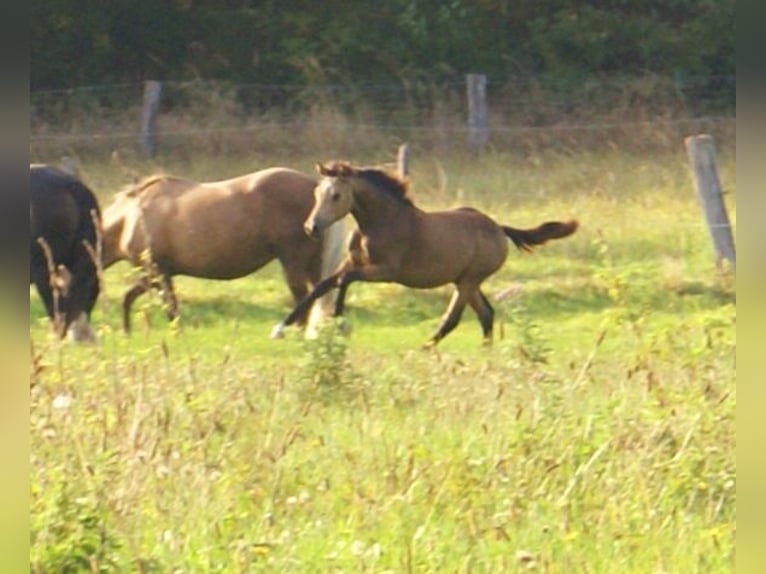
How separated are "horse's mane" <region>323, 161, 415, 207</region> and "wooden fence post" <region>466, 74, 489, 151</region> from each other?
33.3 ft

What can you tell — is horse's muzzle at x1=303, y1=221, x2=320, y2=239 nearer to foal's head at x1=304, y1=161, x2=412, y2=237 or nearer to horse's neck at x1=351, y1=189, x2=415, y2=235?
foal's head at x1=304, y1=161, x2=412, y2=237

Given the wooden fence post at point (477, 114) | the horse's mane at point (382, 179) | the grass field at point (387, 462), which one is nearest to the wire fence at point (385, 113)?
the wooden fence post at point (477, 114)

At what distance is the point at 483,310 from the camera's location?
1182 centimetres

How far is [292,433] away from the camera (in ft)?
16.5

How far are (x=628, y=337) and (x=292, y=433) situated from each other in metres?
4.16

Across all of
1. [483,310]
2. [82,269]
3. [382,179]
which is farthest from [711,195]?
[82,269]

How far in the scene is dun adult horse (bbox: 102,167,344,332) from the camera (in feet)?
40.8

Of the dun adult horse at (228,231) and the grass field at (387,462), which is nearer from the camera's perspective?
the grass field at (387,462)

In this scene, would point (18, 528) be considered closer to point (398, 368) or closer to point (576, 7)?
point (398, 368)

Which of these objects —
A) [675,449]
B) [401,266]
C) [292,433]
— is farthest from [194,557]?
[401,266]

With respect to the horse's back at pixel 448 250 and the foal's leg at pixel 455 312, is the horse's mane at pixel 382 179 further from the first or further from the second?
the foal's leg at pixel 455 312

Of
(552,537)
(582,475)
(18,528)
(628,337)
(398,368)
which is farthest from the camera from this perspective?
(628,337)

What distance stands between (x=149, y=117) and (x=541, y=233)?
11.1m

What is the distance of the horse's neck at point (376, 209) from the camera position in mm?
11570
